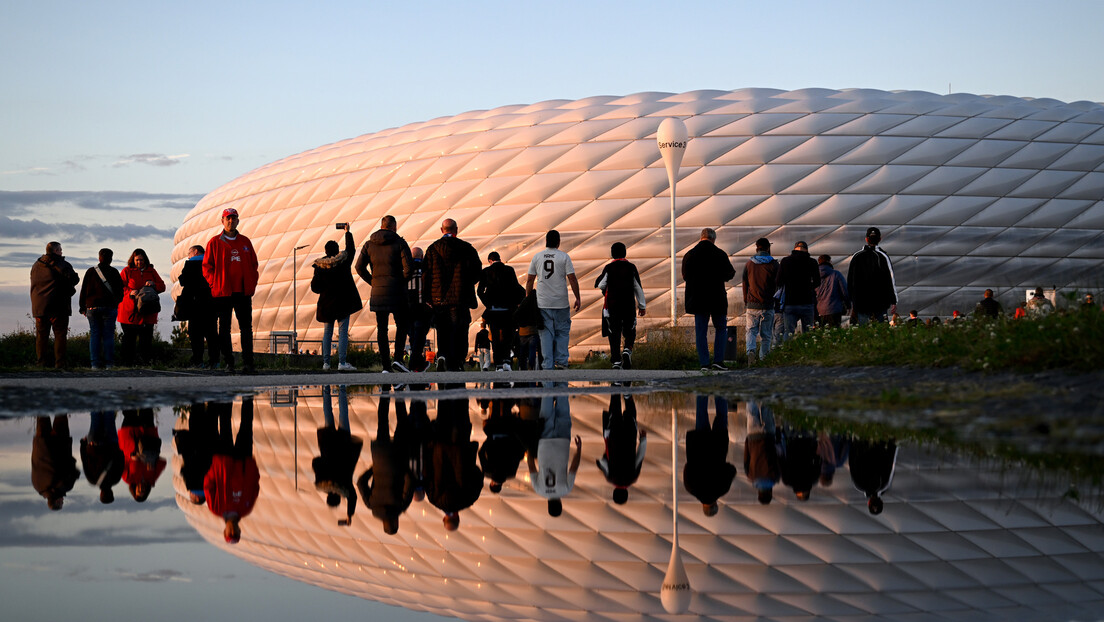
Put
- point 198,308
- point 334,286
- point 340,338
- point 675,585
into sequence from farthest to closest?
point 198,308 < point 340,338 < point 334,286 < point 675,585

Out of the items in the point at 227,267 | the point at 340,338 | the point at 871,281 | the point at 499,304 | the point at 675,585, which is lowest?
the point at 675,585

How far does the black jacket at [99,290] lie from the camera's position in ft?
45.9

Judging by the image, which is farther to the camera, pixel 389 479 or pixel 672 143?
pixel 672 143

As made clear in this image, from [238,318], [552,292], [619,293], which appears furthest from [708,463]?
[619,293]

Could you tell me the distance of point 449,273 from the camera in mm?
13078

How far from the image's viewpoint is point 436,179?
3694 cm

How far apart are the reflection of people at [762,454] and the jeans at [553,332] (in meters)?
7.31

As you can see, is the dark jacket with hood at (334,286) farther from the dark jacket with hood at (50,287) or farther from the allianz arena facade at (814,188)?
the allianz arena facade at (814,188)

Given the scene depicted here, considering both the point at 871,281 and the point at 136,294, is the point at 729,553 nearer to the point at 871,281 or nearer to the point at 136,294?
the point at 871,281

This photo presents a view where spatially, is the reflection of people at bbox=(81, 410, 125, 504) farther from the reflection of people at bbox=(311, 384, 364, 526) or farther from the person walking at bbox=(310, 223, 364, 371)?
the person walking at bbox=(310, 223, 364, 371)

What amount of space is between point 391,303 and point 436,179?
80.4ft

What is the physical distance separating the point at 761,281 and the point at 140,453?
10.9 m

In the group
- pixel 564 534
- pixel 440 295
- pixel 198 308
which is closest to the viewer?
pixel 564 534

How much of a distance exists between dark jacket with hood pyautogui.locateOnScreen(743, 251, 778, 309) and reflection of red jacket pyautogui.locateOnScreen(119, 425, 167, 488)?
33.0 feet
